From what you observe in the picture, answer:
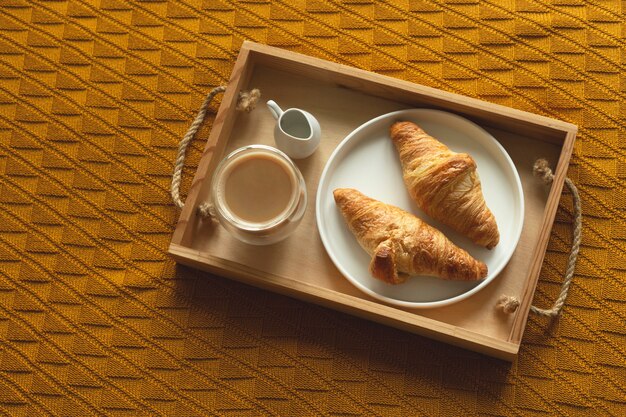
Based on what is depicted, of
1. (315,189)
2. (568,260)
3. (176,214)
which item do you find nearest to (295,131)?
(315,189)

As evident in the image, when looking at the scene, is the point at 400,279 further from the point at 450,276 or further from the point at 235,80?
the point at 235,80

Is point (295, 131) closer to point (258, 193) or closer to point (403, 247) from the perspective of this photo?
point (258, 193)

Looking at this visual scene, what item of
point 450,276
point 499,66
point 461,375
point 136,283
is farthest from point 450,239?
point 136,283

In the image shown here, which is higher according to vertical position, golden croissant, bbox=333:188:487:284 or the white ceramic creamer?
the white ceramic creamer

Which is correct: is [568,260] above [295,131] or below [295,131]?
below

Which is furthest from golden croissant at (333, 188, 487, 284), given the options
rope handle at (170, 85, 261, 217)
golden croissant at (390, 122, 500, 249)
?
rope handle at (170, 85, 261, 217)

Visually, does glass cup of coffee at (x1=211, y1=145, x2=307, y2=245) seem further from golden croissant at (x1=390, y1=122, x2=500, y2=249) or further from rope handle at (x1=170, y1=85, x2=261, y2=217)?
golden croissant at (x1=390, y1=122, x2=500, y2=249)
